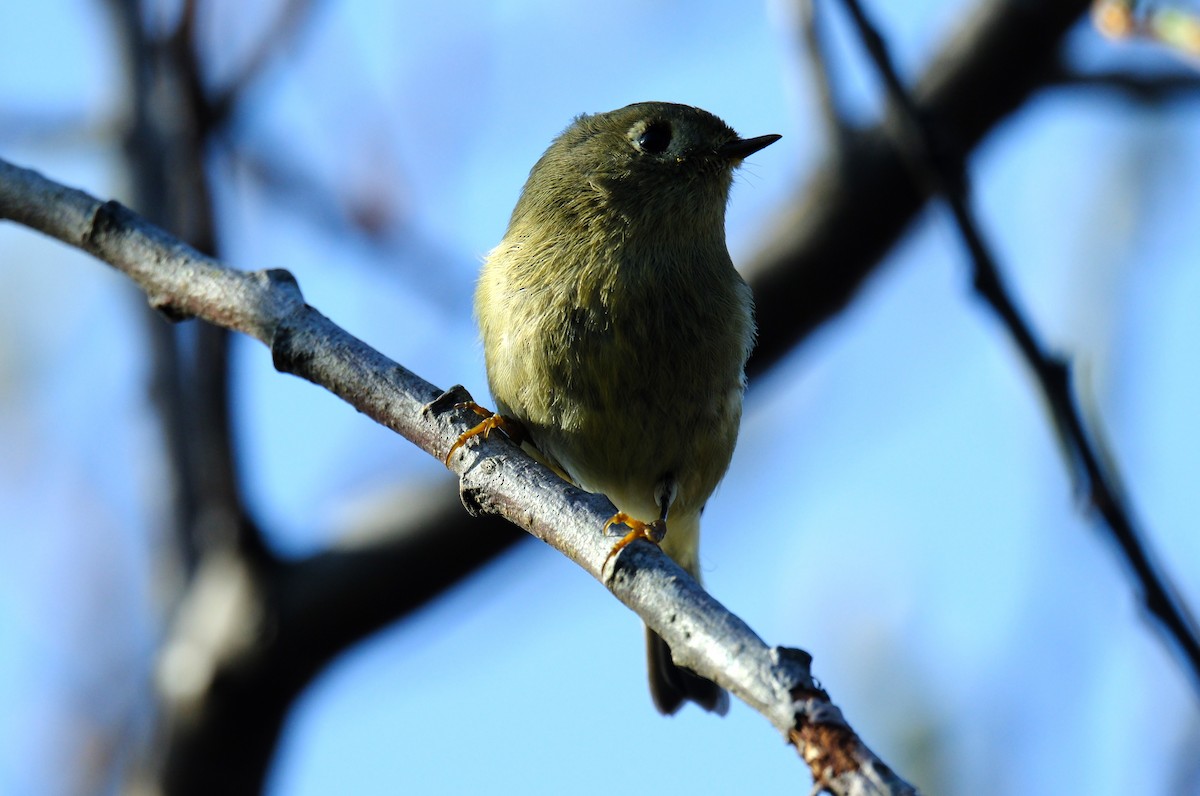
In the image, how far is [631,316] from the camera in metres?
2.70

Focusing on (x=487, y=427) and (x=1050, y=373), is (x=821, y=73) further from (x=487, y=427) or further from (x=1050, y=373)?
(x=1050, y=373)

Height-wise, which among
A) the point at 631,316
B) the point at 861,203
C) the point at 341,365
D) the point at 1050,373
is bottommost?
the point at 1050,373

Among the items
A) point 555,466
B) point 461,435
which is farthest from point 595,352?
point 461,435

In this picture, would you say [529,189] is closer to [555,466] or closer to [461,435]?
[555,466]

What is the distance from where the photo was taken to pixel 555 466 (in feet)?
9.79

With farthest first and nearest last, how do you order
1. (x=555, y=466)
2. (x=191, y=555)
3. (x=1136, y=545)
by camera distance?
1. (x=191, y=555)
2. (x=555, y=466)
3. (x=1136, y=545)

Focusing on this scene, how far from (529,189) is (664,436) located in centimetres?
85

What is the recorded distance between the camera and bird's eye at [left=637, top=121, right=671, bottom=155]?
313 cm

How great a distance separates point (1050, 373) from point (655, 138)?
2033 millimetres

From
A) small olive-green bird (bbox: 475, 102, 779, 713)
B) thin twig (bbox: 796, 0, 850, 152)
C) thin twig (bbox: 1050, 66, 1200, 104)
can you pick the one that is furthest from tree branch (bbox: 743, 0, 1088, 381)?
thin twig (bbox: 1050, 66, 1200, 104)

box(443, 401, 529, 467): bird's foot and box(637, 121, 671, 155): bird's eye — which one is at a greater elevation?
box(637, 121, 671, 155): bird's eye

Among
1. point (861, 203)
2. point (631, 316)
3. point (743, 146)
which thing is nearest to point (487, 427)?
point (631, 316)

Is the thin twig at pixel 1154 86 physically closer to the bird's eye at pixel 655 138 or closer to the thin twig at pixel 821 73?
the thin twig at pixel 821 73

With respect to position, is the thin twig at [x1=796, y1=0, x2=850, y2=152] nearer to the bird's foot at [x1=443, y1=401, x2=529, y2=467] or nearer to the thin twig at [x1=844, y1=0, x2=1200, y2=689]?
the bird's foot at [x1=443, y1=401, x2=529, y2=467]
